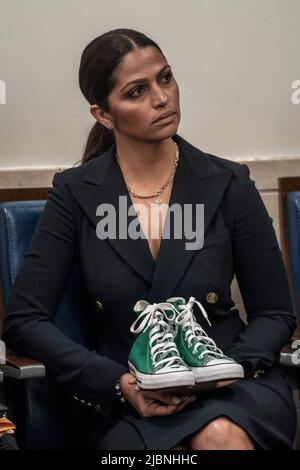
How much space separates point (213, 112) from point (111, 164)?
0.58 m

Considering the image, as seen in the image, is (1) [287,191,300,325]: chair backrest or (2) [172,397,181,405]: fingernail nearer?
(2) [172,397,181,405]: fingernail

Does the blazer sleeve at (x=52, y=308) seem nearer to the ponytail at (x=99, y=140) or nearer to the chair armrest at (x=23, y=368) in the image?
the chair armrest at (x=23, y=368)

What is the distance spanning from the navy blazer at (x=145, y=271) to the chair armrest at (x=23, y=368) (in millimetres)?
53

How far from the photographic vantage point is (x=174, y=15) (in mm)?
A: 2617

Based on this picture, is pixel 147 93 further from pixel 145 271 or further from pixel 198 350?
pixel 198 350

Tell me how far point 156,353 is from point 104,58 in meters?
0.71

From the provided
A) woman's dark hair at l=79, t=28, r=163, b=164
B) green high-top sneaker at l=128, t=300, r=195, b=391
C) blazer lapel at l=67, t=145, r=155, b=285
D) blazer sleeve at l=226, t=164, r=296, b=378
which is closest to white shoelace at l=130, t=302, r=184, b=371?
green high-top sneaker at l=128, t=300, r=195, b=391

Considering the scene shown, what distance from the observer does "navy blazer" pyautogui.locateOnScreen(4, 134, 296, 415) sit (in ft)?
6.77

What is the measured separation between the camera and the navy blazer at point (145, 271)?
2.06 meters

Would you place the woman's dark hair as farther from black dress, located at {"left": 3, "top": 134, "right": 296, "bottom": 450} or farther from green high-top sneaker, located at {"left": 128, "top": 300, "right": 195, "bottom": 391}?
green high-top sneaker, located at {"left": 128, "top": 300, "right": 195, "bottom": 391}

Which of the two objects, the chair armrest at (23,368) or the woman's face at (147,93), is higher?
the woman's face at (147,93)

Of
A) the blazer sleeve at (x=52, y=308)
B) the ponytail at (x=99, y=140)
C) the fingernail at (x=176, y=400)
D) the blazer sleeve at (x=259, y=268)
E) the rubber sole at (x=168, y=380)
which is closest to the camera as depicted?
the rubber sole at (x=168, y=380)

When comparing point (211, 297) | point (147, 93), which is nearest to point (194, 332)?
point (211, 297)

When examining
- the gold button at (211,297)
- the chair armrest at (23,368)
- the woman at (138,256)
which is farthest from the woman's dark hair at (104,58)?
the chair armrest at (23,368)
